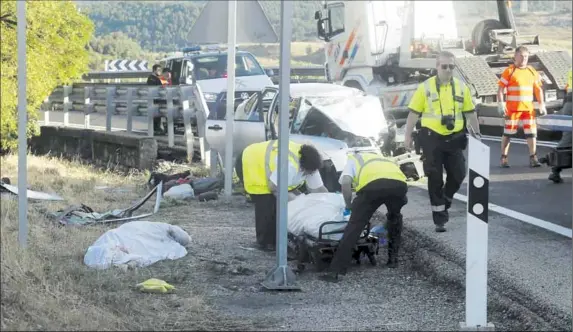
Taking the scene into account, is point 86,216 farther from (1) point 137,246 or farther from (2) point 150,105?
(2) point 150,105

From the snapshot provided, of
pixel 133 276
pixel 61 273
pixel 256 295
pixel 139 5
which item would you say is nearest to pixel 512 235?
pixel 256 295

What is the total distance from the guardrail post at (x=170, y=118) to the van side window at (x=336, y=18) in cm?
515

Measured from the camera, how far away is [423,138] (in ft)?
32.6

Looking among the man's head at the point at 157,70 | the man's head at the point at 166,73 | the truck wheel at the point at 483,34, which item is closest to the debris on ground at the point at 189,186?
the man's head at the point at 166,73

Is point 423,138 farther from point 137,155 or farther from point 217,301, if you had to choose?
point 137,155

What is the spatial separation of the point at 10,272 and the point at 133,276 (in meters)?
1.62

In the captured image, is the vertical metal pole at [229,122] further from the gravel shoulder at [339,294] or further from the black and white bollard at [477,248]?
the black and white bollard at [477,248]

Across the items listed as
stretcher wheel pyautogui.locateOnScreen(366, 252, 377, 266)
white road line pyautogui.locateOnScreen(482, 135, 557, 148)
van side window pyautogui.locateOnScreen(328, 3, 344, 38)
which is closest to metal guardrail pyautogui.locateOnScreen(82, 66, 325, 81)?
van side window pyautogui.locateOnScreen(328, 3, 344, 38)

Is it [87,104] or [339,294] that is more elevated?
[87,104]

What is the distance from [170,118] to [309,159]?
9044 mm

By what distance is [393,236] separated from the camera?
884 cm

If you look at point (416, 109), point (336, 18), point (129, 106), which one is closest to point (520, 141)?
point (336, 18)

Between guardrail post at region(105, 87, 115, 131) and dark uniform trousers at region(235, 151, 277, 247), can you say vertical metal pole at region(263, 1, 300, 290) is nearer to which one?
dark uniform trousers at region(235, 151, 277, 247)

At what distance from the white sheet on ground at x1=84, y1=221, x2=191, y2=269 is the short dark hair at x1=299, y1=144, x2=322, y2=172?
4.37ft
